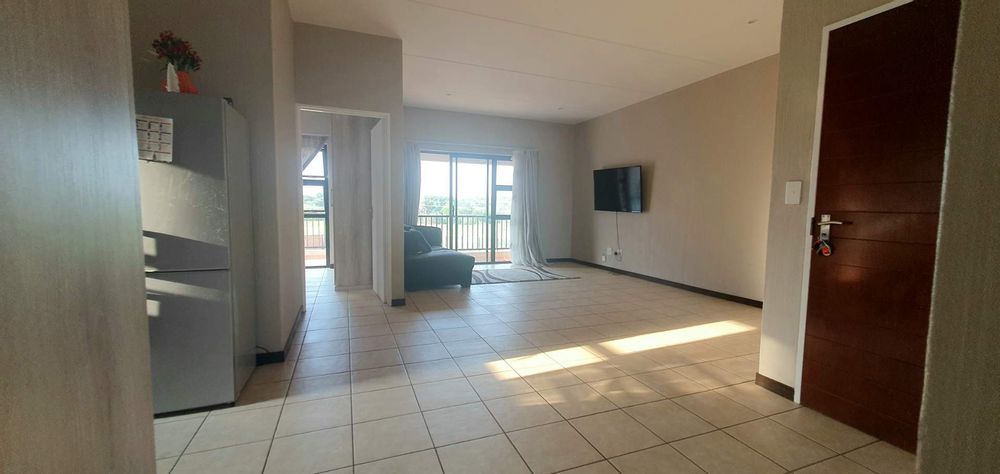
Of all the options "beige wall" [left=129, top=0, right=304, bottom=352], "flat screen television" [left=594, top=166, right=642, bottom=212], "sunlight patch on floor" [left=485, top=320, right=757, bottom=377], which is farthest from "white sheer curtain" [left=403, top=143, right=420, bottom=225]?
"sunlight patch on floor" [left=485, top=320, right=757, bottom=377]

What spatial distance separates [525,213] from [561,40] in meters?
3.73

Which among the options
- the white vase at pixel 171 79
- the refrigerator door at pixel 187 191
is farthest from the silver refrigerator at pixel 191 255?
the white vase at pixel 171 79

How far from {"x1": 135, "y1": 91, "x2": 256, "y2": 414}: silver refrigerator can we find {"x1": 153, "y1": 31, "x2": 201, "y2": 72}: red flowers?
1.19ft

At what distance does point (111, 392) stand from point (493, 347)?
8.25ft

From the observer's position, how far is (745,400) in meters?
2.25

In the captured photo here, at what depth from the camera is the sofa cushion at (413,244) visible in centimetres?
505

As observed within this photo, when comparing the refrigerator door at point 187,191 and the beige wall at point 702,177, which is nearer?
the refrigerator door at point 187,191

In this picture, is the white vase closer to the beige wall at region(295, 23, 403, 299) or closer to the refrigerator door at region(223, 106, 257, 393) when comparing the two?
the refrigerator door at region(223, 106, 257, 393)

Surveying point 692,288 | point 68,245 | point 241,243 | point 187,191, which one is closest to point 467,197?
point 692,288

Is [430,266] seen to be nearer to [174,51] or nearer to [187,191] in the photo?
[187,191]

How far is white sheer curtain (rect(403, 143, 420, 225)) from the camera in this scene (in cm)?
643

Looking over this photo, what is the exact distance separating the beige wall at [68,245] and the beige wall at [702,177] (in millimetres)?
4948

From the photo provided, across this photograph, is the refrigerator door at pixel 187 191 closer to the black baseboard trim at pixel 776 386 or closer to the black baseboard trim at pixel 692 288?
the black baseboard trim at pixel 776 386

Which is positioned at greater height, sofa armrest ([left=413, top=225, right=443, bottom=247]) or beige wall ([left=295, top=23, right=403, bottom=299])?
beige wall ([left=295, top=23, right=403, bottom=299])
